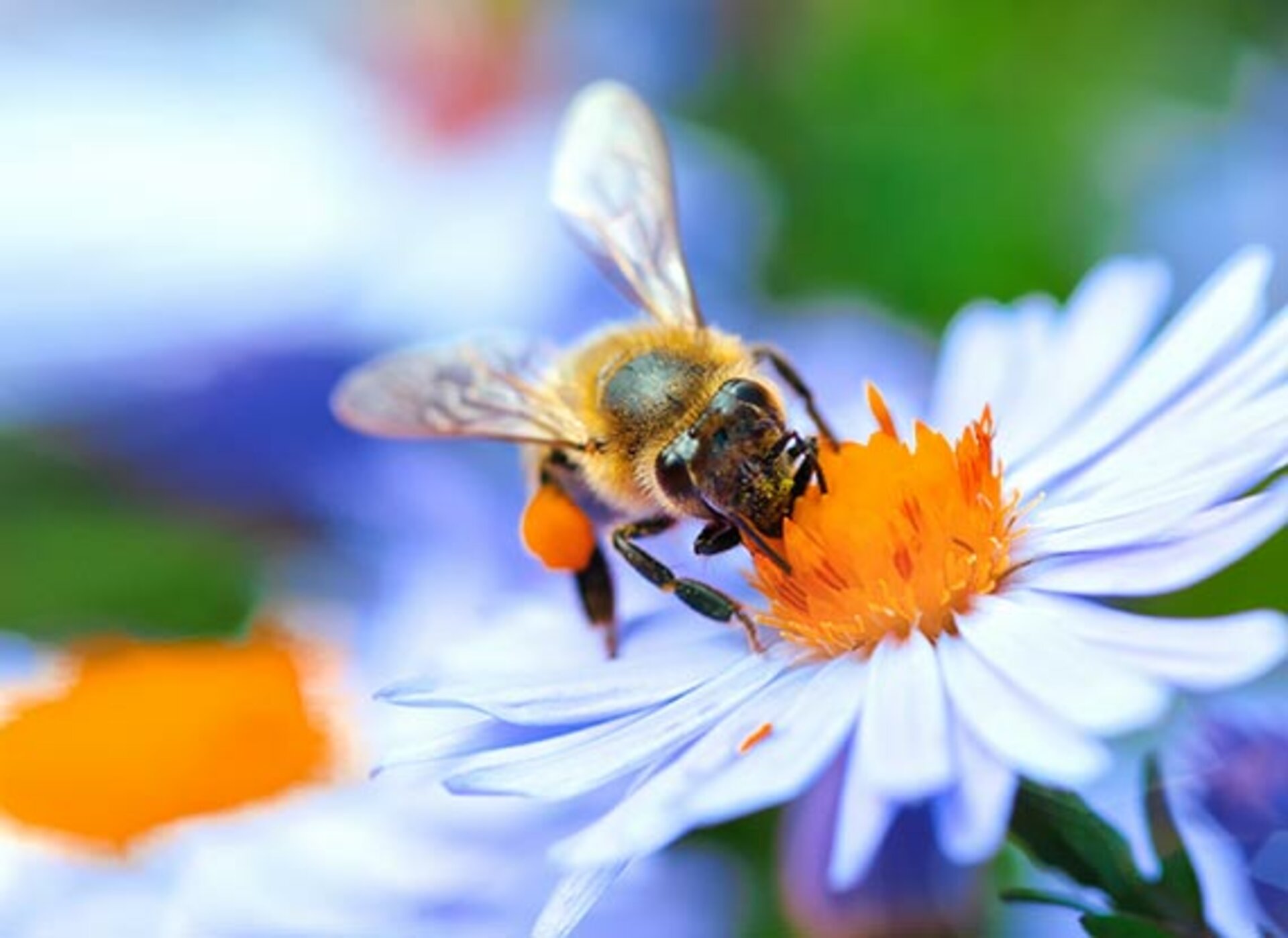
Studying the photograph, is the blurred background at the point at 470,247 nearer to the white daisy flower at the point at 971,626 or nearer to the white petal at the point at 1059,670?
the white daisy flower at the point at 971,626

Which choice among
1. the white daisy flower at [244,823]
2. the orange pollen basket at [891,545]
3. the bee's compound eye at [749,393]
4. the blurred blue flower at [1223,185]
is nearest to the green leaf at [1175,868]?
the orange pollen basket at [891,545]

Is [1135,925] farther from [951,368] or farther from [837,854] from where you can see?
[951,368]

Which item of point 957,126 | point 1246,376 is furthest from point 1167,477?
point 957,126

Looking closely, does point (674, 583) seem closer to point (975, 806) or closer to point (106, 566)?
point (975, 806)

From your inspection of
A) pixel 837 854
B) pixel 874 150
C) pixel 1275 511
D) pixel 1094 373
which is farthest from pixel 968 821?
pixel 874 150

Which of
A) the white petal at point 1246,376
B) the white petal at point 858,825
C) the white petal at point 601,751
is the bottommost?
the white petal at point 601,751

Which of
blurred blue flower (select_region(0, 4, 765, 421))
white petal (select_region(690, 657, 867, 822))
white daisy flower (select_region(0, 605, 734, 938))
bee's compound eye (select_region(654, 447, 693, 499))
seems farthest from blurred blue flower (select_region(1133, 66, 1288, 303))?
white petal (select_region(690, 657, 867, 822))
